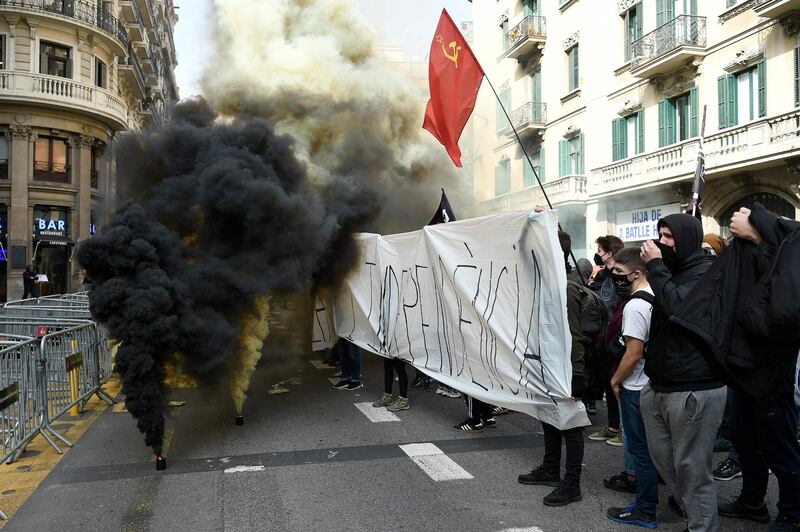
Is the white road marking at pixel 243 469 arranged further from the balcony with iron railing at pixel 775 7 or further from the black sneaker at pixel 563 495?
the balcony with iron railing at pixel 775 7

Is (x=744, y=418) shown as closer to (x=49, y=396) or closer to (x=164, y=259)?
(x=164, y=259)

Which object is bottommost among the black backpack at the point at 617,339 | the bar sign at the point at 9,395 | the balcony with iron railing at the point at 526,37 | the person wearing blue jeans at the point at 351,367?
the person wearing blue jeans at the point at 351,367

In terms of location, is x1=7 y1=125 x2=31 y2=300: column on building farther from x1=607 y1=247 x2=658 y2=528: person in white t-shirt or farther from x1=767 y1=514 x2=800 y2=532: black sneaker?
x1=767 y1=514 x2=800 y2=532: black sneaker

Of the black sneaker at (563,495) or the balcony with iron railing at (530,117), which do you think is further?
the balcony with iron railing at (530,117)

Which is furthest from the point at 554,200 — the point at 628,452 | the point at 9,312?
the point at 628,452

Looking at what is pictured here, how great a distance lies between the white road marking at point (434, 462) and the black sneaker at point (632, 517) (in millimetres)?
1088

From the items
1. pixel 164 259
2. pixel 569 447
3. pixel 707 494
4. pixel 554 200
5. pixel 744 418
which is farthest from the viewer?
pixel 554 200

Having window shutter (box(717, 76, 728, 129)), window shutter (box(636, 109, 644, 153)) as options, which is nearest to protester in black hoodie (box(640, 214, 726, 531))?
window shutter (box(717, 76, 728, 129))

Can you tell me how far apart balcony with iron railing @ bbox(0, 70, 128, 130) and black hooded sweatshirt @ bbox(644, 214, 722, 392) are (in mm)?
26309

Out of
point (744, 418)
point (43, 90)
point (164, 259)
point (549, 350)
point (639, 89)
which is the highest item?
point (43, 90)

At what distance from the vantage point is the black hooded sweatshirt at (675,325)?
317cm

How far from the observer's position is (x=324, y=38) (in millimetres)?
9172

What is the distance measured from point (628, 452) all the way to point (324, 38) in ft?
23.8

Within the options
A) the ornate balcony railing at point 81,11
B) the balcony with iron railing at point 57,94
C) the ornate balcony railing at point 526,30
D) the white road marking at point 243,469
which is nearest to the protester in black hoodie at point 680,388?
the white road marking at point 243,469
